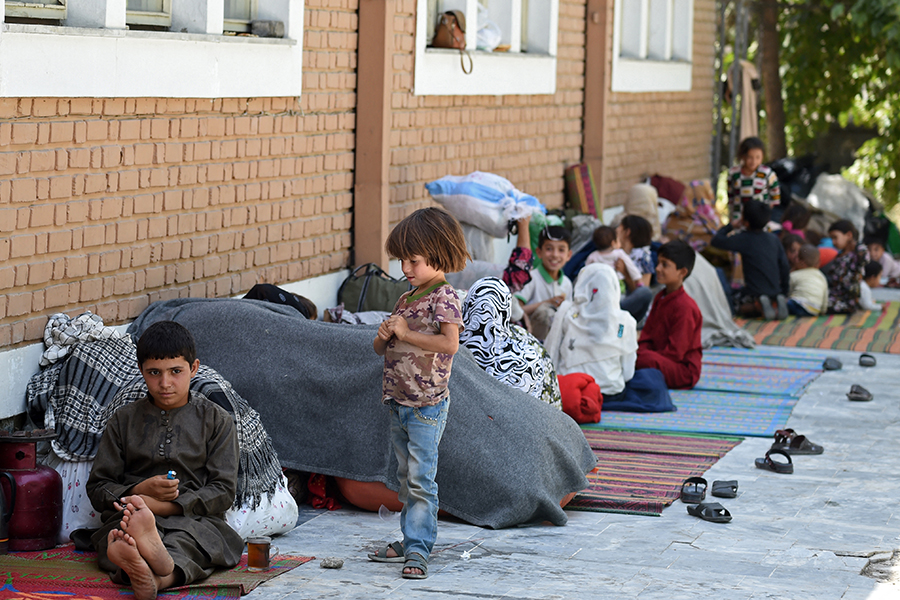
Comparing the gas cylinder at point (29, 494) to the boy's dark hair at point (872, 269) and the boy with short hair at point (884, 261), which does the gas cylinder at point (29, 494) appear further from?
the boy with short hair at point (884, 261)

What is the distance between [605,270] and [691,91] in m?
8.68

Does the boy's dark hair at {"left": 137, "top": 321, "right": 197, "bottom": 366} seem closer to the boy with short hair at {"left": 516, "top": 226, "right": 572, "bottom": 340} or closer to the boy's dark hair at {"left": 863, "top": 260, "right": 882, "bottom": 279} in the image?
the boy with short hair at {"left": 516, "top": 226, "right": 572, "bottom": 340}

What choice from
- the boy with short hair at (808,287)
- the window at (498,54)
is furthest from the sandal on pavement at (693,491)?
the boy with short hair at (808,287)

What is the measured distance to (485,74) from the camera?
980 cm

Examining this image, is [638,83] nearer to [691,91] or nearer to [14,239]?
[691,91]

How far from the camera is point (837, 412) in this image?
25.4 ft

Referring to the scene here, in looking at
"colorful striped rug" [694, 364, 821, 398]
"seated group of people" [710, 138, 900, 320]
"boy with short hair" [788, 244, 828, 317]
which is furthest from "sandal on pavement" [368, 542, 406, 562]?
"boy with short hair" [788, 244, 828, 317]

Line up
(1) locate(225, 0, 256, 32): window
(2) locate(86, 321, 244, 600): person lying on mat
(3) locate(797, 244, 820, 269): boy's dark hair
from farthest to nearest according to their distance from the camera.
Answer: (3) locate(797, 244, 820, 269): boy's dark hair
(1) locate(225, 0, 256, 32): window
(2) locate(86, 321, 244, 600): person lying on mat

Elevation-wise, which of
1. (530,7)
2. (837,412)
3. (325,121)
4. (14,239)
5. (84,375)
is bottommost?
(837,412)

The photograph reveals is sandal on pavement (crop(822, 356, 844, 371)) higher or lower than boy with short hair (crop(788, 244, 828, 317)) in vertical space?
lower

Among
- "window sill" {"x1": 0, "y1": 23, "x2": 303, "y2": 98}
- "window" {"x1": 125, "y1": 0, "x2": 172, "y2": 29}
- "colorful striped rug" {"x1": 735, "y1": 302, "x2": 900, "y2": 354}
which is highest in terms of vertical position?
"window" {"x1": 125, "y1": 0, "x2": 172, "y2": 29}

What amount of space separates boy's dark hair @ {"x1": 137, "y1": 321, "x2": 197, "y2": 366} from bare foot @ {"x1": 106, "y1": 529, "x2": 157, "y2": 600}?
695 mm

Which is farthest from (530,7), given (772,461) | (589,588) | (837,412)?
(589,588)

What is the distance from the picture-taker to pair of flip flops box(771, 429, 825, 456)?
260 inches
